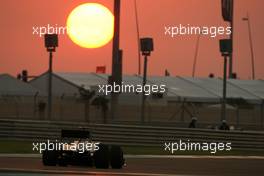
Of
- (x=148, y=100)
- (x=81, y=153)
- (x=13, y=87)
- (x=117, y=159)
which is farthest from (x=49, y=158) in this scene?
(x=13, y=87)

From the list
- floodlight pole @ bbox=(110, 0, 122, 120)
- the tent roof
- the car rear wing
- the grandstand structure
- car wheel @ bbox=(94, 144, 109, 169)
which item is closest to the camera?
the car rear wing

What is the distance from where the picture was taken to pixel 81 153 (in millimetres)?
22531

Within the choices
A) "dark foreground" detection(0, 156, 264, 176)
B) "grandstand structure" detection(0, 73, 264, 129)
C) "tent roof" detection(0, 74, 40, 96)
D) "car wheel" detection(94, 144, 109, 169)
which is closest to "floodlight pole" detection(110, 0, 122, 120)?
"grandstand structure" detection(0, 73, 264, 129)

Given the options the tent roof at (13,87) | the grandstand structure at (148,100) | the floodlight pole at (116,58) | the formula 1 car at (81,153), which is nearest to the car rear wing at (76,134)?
the formula 1 car at (81,153)

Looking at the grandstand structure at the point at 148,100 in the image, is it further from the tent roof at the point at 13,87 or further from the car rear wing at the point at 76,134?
the car rear wing at the point at 76,134

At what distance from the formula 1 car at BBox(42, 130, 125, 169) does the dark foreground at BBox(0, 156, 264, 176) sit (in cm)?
28

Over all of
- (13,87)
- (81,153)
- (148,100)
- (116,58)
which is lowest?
(81,153)

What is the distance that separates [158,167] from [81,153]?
7.77 ft

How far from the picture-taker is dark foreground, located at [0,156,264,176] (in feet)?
67.4

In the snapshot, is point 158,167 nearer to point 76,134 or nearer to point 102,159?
point 102,159

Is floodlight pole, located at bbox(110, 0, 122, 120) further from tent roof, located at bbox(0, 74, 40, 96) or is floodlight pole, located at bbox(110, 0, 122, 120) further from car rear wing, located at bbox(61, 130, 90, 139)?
car rear wing, located at bbox(61, 130, 90, 139)

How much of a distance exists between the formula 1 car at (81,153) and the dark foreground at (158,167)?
0.92 feet

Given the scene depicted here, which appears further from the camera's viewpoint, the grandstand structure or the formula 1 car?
the grandstand structure

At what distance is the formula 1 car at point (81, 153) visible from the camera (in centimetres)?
2225
